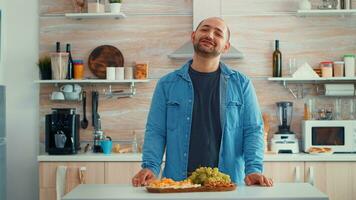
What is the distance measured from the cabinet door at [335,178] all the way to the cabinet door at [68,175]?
1622 mm

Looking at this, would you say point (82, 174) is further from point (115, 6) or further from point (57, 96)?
point (115, 6)

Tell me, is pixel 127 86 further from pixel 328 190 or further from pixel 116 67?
pixel 328 190

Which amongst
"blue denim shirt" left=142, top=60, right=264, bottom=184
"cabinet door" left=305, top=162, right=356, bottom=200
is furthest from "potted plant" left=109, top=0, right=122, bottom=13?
"blue denim shirt" left=142, top=60, right=264, bottom=184

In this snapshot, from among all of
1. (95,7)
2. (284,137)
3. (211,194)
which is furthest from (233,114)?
(95,7)

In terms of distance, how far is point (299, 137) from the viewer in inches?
222

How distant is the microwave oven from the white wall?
7.54 feet

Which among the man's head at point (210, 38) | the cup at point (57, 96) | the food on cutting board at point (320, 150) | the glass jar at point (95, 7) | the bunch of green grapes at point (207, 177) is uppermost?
the glass jar at point (95, 7)

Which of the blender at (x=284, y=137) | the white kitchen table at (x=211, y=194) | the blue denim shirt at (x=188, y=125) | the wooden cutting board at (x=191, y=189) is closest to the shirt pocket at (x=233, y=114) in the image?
the blue denim shirt at (x=188, y=125)

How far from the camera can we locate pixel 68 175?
523 cm

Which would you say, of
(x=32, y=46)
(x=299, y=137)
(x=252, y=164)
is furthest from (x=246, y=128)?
(x=32, y=46)

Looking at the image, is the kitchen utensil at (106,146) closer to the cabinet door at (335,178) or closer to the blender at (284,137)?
the blender at (284,137)

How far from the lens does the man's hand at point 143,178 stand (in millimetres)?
2859

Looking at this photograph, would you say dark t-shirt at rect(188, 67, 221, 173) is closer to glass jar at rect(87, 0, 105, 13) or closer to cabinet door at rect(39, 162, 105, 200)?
cabinet door at rect(39, 162, 105, 200)

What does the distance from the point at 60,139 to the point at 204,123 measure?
239 cm
